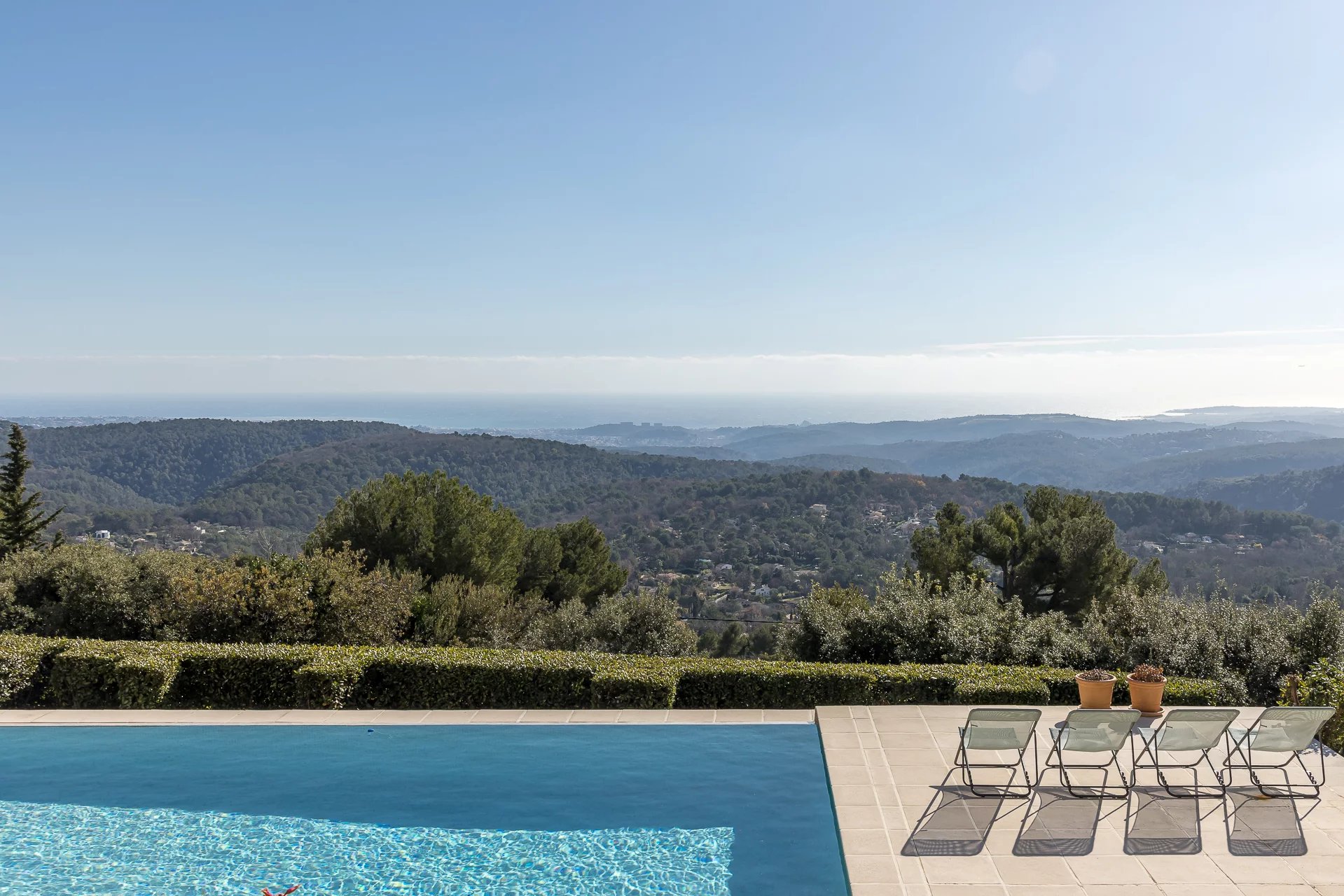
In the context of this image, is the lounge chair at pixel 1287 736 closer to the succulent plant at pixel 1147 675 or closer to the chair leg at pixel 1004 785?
the chair leg at pixel 1004 785

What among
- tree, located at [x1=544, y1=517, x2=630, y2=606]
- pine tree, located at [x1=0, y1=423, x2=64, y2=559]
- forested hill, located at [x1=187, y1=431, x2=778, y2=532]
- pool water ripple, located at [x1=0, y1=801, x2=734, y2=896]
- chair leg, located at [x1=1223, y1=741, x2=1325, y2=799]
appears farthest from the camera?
forested hill, located at [x1=187, y1=431, x2=778, y2=532]

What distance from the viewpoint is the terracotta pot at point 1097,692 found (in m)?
8.17

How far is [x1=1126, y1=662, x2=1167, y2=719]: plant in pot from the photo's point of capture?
26.7ft

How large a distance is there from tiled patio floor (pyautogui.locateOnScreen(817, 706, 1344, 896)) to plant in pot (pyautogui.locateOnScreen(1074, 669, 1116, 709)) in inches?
47.8

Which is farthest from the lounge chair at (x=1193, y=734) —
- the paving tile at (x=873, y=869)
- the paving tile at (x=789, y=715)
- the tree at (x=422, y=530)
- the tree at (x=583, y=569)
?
the tree at (x=583, y=569)

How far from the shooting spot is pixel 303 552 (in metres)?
16.3

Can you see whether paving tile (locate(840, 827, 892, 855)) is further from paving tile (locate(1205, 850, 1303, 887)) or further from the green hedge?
the green hedge

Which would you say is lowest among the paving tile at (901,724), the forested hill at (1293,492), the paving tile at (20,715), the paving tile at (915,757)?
the forested hill at (1293,492)

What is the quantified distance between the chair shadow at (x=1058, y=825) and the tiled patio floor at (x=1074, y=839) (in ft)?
0.04

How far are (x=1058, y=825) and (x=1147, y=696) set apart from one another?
326 cm

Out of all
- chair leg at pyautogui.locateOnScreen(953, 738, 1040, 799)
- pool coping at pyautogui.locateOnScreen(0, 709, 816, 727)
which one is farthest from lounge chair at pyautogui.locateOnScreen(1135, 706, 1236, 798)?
pool coping at pyautogui.locateOnScreen(0, 709, 816, 727)

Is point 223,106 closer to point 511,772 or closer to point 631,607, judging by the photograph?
point 631,607

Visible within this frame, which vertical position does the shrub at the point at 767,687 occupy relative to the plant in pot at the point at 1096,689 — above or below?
below

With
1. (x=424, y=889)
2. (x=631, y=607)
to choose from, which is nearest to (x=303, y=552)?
(x=631, y=607)
